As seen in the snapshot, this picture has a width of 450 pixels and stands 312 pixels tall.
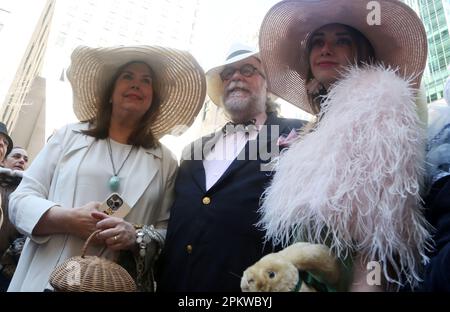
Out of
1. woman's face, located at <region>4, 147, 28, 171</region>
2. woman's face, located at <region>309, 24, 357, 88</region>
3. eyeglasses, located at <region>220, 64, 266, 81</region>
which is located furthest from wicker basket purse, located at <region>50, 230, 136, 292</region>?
woman's face, located at <region>4, 147, 28, 171</region>

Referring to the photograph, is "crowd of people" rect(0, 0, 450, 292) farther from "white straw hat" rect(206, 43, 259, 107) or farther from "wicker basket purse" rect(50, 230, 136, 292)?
"wicker basket purse" rect(50, 230, 136, 292)

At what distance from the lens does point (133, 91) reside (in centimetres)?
175

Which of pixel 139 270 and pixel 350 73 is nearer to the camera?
pixel 350 73

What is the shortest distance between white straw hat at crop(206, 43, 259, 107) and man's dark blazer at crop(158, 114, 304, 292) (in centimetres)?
73

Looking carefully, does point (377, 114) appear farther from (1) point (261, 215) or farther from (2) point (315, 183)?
(1) point (261, 215)

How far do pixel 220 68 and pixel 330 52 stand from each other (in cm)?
95

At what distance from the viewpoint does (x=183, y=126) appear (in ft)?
7.02

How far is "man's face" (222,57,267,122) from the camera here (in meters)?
1.96

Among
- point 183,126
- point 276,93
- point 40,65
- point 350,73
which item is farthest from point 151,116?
point 40,65

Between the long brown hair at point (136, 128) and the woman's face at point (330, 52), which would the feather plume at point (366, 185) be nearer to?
the woman's face at point (330, 52)

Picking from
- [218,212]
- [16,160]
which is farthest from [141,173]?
[16,160]

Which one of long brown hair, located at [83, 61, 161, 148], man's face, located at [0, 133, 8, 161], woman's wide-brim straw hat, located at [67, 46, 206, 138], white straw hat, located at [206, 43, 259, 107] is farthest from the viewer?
man's face, located at [0, 133, 8, 161]

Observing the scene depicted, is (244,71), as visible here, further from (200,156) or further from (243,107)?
→ (200,156)
